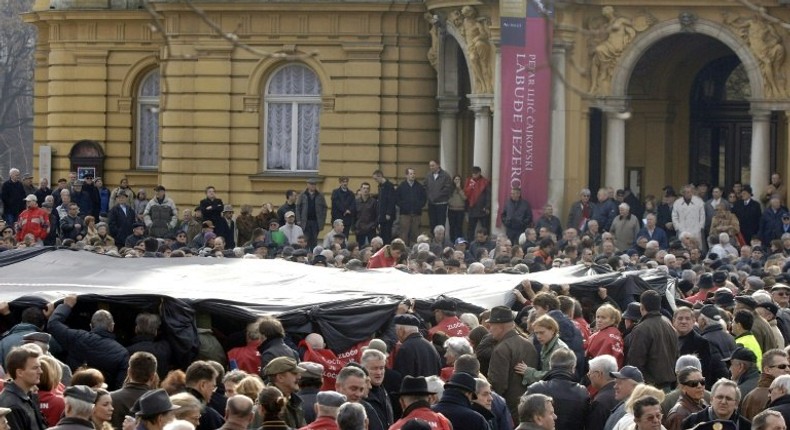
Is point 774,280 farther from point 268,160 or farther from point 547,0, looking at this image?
point 268,160

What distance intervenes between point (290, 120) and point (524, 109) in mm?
6665

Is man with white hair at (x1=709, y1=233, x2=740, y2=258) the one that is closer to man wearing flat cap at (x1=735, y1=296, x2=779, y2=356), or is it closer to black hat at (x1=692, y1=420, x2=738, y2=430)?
man wearing flat cap at (x1=735, y1=296, x2=779, y2=356)

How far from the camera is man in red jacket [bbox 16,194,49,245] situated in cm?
3484

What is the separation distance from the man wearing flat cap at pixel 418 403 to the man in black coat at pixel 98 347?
4.07 m

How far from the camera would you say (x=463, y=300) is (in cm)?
2111

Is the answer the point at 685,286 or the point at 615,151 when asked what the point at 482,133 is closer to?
the point at 615,151

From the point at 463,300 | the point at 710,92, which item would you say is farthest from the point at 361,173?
the point at 463,300

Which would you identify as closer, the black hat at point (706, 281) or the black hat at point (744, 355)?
the black hat at point (744, 355)

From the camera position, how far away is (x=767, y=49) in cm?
3512

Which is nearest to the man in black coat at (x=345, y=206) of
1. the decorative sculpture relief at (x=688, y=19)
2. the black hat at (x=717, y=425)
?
the decorative sculpture relief at (x=688, y=19)

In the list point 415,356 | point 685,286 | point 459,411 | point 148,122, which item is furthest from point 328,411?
point 148,122

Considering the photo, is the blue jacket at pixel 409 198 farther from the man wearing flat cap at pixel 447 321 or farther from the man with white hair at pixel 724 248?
the man wearing flat cap at pixel 447 321

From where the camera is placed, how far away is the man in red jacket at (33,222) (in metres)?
34.8

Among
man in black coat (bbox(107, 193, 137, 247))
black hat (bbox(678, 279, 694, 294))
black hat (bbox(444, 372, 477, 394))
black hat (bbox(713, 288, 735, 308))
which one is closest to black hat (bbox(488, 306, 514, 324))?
black hat (bbox(444, 372, 477, 394))
